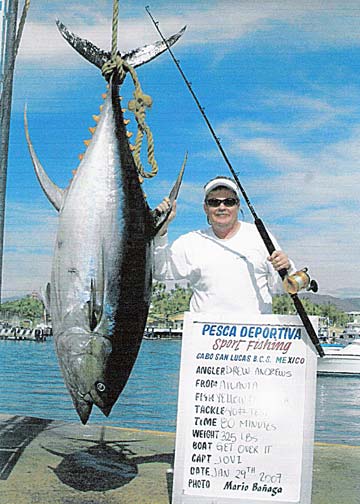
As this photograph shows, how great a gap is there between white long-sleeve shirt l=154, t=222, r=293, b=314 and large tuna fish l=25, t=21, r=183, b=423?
5.9 inches

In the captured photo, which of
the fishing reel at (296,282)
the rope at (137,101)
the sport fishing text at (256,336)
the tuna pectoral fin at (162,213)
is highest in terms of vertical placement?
the rope at (137,101)

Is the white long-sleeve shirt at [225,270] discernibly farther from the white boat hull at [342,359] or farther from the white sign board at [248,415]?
the white boat hull at [342,359]

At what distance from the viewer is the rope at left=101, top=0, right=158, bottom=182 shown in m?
2.37

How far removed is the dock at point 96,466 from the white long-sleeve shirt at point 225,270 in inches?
24.8

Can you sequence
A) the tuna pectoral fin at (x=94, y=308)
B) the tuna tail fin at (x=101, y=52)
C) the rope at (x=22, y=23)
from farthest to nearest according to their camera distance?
1. the rope at (x=22, y=23)
2. the tuna tail fin at (x=101, y=52)
3. the tuna pectoral fin at (x=94, y=308)

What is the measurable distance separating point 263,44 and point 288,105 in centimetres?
20

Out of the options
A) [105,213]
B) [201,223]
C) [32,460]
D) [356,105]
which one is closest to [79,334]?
[105,213]

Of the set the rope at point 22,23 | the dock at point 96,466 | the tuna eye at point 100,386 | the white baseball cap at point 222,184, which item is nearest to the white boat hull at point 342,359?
the dock at point 96,466

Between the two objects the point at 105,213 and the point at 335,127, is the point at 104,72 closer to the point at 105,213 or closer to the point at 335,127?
the point at 105,213

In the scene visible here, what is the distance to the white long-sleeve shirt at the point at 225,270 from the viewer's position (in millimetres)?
2428

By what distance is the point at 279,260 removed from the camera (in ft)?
7.68

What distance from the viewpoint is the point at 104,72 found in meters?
2.36

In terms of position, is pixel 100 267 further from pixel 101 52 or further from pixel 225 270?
pixel 101 52

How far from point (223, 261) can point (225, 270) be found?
0.03m
